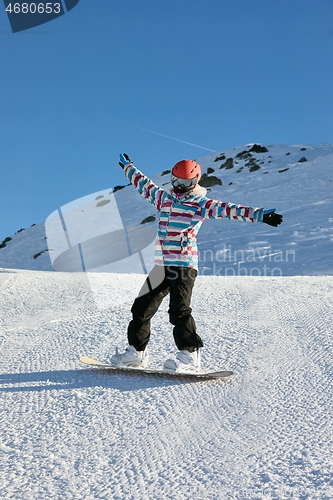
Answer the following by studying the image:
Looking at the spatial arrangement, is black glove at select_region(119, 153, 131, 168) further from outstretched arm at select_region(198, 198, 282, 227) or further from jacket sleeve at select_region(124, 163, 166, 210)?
outstretched arm at select_region(198, 198, 282, 227)

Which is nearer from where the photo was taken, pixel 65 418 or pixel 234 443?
pixel 234 443

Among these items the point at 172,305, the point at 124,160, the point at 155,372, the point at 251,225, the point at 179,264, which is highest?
the point at 124,160

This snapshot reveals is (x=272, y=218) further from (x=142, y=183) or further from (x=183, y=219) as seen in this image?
(x=142, y=183)

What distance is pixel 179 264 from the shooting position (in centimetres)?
370

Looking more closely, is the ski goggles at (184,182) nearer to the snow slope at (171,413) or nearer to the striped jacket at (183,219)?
the striped jacket at (183,219)

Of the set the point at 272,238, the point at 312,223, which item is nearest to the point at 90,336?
the point at 272,238

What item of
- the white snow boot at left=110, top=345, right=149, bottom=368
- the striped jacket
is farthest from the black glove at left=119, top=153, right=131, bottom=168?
the white snow boot at left=110, top=345, right=149, bottom=368

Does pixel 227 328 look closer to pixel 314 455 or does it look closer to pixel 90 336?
pixel 90 336

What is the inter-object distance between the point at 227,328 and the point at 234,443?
2.29m

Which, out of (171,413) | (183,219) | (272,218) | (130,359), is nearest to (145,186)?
(183,219)

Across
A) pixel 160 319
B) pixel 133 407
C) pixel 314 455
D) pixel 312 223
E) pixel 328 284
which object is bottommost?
pixel 312 223

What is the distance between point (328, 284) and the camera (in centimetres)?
667

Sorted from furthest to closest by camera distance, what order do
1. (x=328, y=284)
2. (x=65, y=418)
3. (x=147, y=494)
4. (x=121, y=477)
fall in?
(x=328, y=284)
(x=65, y=418)
(x=121, y=477)
(x=147, y=494)

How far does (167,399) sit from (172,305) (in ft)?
2.63
